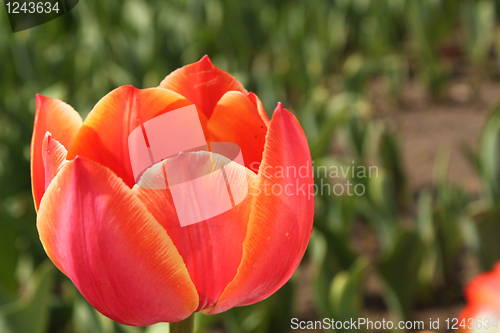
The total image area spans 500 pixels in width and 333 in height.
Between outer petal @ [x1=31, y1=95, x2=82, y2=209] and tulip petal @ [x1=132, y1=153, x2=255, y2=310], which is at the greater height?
outer petal @ [x1=31, y1=95, x2=82, y2=209]

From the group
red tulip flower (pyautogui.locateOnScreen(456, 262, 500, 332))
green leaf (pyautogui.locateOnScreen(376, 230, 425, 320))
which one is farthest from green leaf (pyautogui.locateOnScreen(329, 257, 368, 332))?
red tulip flower (pyautogui.locateOnScreen(456, 262, 500, 332))

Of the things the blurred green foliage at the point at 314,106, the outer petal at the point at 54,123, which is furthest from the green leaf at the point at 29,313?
the outer petal at the point at 54,123

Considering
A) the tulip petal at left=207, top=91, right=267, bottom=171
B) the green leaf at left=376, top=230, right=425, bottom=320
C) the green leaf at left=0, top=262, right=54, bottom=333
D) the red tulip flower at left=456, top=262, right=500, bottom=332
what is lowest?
the green leaf at left=376, top=230, right=425, bottom=320

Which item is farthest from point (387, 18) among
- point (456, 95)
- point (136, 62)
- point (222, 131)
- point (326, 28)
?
point (222, 131)

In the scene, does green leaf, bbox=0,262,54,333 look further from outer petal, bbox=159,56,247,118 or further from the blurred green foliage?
outer petal, bbox=159,56,247,118

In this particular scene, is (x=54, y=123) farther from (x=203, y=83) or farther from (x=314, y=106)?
(x=314, y=106)

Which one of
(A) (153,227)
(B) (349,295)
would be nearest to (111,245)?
(A) (153,227)
